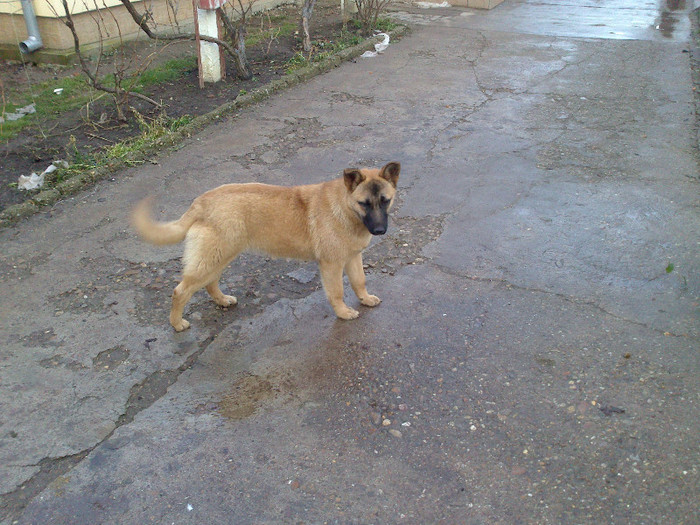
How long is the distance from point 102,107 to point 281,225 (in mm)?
5048

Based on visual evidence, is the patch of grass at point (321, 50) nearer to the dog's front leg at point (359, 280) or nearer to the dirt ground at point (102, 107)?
the dirt ground at point (102, 107)

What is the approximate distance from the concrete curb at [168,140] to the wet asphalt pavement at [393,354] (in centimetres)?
17

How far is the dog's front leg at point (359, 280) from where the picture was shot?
14.1 feet

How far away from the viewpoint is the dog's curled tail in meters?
3.89

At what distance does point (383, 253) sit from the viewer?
509 cm

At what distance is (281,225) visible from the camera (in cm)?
407

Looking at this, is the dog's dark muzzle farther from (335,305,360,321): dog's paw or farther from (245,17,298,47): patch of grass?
(245,17,298,47): patch of grass

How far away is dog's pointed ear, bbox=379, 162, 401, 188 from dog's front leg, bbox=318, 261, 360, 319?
2.29 feet

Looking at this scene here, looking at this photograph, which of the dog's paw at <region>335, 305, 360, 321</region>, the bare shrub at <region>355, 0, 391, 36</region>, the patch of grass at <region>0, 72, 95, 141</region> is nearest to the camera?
the dog's paw at <region>335, 305, 360, 321</region>

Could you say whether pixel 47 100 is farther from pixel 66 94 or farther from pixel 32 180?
pixel 32 180

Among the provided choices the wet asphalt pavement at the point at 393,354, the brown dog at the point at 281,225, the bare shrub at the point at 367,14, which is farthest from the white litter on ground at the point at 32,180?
the bare shrub at the point at 367,14

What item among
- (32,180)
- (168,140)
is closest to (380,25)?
(168,140)

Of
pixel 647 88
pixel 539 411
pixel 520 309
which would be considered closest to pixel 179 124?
pixel 520 309

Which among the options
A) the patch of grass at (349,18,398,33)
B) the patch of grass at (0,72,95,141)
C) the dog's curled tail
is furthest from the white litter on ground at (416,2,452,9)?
the dog's curled tail
